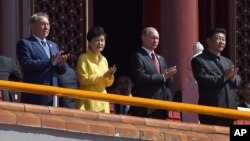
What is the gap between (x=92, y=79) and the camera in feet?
59.2

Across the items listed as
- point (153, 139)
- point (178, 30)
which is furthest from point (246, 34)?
point (153, 139)

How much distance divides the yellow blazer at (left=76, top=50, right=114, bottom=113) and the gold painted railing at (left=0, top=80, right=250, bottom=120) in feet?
1.79

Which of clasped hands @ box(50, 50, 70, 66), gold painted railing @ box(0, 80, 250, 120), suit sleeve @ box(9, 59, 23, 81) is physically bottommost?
gold painted railing @ box(0, 80, 250, 120)

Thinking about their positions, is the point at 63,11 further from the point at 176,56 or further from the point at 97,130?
the point at 97,130

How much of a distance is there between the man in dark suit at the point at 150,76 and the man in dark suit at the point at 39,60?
982 mm

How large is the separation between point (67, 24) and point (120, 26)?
3347 millimetres

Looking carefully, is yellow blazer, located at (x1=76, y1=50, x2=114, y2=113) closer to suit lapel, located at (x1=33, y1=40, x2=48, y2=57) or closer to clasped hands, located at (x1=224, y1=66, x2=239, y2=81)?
suit lapel, located at (x1=33, y1=40, x2=48, y2=57)

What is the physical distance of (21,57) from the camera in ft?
58.6

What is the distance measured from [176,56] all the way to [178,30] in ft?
1.24

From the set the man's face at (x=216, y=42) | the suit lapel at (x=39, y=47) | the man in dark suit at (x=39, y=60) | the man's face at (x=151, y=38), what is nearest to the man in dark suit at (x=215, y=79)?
the man's face at (x=216, y=42)

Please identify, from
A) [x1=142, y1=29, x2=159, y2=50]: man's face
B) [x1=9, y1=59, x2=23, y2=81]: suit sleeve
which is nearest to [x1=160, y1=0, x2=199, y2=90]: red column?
[x1=142, y1=29, x2=159, y2=50]: man's face

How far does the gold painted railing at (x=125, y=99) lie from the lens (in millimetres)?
16844

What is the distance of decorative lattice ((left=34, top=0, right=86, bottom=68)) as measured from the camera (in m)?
22.3

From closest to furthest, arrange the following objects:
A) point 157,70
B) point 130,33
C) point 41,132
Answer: point 41,132
point 157,70
point 130,33
